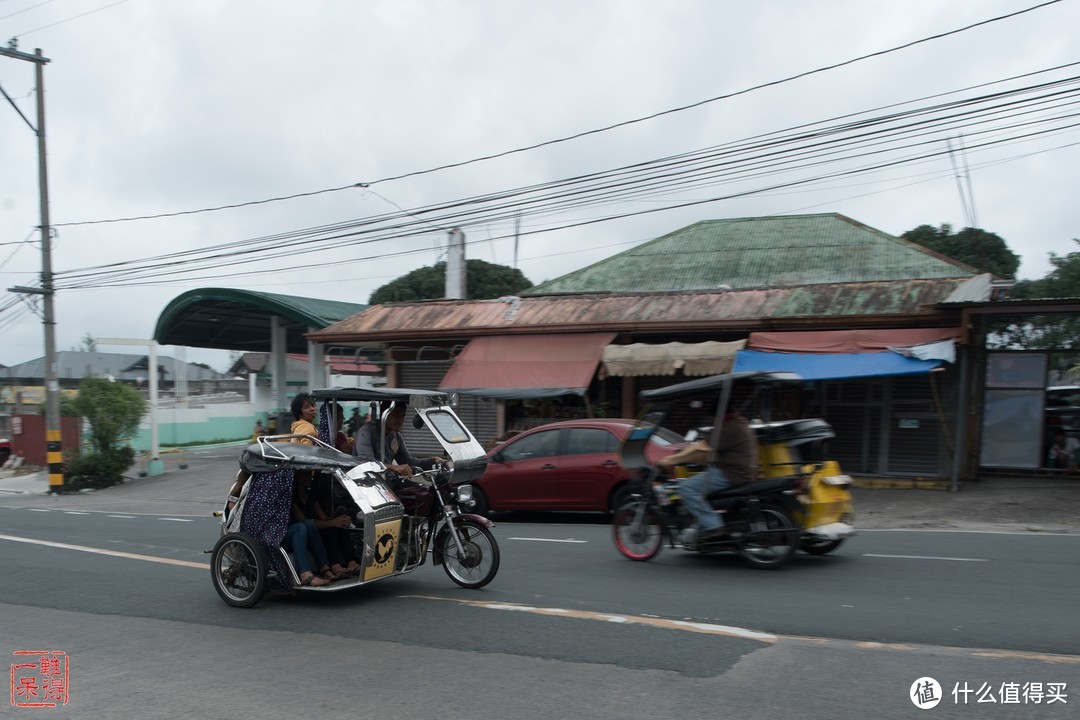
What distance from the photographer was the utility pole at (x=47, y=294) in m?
23.2

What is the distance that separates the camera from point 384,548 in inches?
292

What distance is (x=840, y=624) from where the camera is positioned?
6.55m

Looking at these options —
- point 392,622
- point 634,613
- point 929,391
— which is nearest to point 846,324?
point 929,391

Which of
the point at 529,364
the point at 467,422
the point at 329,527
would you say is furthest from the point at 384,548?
the point at 467,422

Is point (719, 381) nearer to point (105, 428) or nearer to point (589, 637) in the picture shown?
point (589, 637)

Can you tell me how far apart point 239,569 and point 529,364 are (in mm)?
11827

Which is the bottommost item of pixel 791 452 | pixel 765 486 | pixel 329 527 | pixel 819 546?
pixel 819 546

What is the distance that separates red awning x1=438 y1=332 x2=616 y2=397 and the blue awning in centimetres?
366

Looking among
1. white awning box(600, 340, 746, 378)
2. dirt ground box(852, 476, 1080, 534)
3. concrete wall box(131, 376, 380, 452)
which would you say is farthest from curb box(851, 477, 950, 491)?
concrete wall box(131, 376, 380, 452)

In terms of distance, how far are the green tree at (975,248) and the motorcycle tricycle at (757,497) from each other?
3059cm

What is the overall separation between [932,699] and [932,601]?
8.11ft

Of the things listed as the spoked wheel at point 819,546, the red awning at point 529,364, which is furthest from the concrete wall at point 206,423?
the spoked wheel at point 819,546

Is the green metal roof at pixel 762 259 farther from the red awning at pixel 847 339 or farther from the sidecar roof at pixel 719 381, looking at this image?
the sidecar roof at pixel 719 381

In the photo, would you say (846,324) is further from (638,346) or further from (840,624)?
(840,624)
